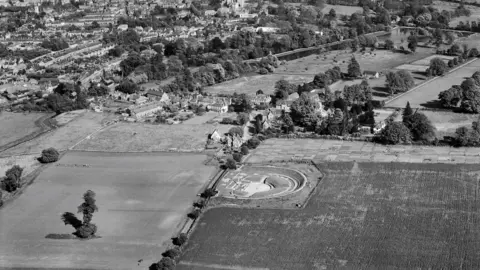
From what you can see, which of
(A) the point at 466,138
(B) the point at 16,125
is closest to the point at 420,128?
(A) the point at 466,138

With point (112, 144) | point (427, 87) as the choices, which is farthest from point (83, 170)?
point (427, 87)

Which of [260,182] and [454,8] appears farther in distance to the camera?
[454,8]

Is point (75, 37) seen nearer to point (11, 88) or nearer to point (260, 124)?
point (11, 88)

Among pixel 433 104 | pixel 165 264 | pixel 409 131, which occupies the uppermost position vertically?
pixel 165 264

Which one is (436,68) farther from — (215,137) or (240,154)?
(240,154)

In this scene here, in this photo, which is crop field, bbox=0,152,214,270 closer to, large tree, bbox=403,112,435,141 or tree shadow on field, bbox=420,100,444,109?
large tree, bbox=403,112,435,141

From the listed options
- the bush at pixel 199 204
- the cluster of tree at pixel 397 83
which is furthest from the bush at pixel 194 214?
the cluster of tree at pixel 397 83

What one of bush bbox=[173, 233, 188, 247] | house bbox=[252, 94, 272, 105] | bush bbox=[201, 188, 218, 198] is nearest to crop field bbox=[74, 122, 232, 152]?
house bbox=[252, 94, 272, 105]
